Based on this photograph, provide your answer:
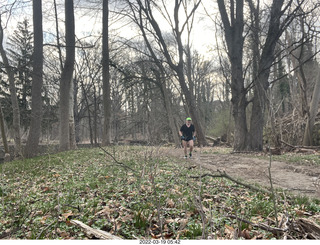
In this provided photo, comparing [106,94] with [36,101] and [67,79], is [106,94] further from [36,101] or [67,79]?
[36,101]

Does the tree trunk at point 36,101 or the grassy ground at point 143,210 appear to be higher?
the tree trunk at point 36,101

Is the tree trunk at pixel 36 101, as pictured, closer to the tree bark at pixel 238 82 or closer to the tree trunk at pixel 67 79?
the tree trunk at pixel 67 79

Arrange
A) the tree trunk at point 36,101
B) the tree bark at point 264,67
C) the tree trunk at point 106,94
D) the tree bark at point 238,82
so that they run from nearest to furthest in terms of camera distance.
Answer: the tree trunk at point 36,101
the tree bark at point 264,67
the tree bark at point 238,82
the tree trunk at point 106,94

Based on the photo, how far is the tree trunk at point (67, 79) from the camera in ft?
41.6

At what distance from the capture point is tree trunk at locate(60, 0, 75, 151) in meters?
12.7

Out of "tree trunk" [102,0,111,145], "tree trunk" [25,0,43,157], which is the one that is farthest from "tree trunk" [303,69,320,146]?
"tree trunk" [25,0,43,157]

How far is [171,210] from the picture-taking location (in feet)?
11.2

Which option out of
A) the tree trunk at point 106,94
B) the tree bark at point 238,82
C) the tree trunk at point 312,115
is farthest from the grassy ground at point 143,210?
the tree trunk at point 312,115

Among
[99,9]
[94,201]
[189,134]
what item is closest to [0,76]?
[99,9]

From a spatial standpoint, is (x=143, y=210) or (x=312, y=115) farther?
(x=312, y=115)

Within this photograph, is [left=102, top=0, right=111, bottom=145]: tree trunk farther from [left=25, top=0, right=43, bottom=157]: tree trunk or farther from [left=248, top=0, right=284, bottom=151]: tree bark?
[left=248, top=0, right=284, bottom=151]: tree bark

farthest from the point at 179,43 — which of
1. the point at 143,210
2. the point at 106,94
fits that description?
the point at 143,210

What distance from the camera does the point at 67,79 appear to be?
1283 centimetres

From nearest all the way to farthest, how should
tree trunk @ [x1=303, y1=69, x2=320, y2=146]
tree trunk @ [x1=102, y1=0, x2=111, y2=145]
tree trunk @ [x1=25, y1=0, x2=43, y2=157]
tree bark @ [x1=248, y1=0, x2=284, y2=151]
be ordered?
tree trunk @ [x1=25, y1=0, x2=43, y2=157] < tree bark @ [x1=248, y1=0, x2=284, y2=151] < tree trunk @ [x1=303, y1=69, x2=320, y2=146] < tree trunk @ [x1=102, y1=0, x2=111, y2=145]
